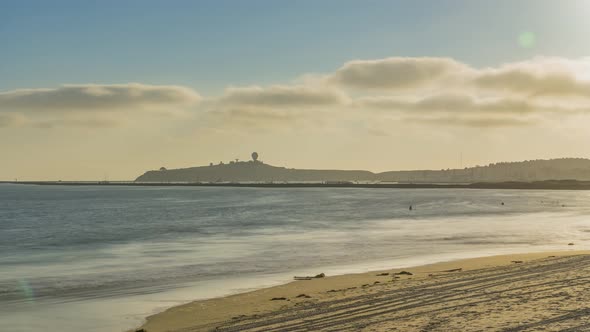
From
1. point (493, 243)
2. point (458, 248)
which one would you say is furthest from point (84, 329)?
point (493, 243)

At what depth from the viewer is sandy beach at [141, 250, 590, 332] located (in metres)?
14.8

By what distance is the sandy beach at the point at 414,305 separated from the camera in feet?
48.6

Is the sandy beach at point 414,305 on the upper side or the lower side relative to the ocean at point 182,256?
upper

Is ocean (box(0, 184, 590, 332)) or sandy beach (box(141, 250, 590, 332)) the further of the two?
ocean (box(0, 184, 590, 332))

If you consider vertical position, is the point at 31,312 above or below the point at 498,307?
below

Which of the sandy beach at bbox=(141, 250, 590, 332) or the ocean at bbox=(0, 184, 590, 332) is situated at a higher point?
the sandy beach at bbox=(141, 250, 590, 332)

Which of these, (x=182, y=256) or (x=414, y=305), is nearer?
(x=414, y=305)

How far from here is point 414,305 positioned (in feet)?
57.7

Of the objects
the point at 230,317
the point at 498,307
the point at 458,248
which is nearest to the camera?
the point at 498,307

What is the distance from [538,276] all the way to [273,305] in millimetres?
10265

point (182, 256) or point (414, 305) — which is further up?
point (414, 305)

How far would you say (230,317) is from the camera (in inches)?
723

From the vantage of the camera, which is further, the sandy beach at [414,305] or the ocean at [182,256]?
the ocean at [182,256]

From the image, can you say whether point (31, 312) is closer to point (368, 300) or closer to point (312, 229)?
point (368, 300)
